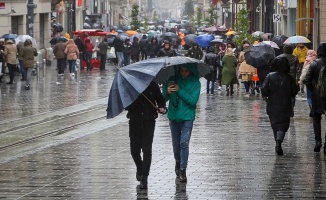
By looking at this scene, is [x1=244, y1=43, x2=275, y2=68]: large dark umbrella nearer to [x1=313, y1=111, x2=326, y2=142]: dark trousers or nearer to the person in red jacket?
[x1=313, y1=111, x2=326, y2=142]: dark trousers

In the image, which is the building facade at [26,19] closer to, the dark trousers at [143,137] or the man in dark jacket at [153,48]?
the man in dark jacket at [153,48]

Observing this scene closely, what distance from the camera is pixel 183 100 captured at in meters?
13.6

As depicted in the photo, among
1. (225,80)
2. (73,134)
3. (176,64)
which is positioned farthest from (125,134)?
(225,80)

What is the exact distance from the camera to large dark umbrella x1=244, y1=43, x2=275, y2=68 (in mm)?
29188

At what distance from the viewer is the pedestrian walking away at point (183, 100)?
13594 millimetres

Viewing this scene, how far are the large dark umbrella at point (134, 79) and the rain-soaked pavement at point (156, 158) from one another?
106 centimetres

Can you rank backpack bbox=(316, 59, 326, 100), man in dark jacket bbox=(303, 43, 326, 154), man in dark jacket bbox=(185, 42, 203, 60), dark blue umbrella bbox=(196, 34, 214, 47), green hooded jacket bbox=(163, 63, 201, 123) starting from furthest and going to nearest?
dark blue umbrella bbox=(196, 34, 214, 47)
man in dark jacket bbox=(185, 42, 203, 60)
man in dark jacket bbox=(303, 43, 326, 154)
backpack bbox=(316, 59, 326, 100)
green hooded jacket bbox=(163, 63, 201, 123)

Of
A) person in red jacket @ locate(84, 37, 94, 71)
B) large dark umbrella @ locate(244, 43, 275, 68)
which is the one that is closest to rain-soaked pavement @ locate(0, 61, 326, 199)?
large dark umbrella @ locate(244, 43, 275, 68)

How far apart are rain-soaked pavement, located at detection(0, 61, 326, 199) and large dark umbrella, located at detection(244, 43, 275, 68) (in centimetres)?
224

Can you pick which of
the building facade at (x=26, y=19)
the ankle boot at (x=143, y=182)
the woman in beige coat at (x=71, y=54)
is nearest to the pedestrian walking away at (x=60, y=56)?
the woman in beige coat at (x=71, y=54)

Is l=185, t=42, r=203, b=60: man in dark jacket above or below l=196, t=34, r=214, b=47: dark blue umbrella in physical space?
below

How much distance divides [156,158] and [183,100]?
2.86 meters

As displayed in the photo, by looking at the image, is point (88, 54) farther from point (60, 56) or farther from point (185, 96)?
point (185, 96)

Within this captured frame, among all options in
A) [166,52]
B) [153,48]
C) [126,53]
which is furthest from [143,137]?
[126,53]
